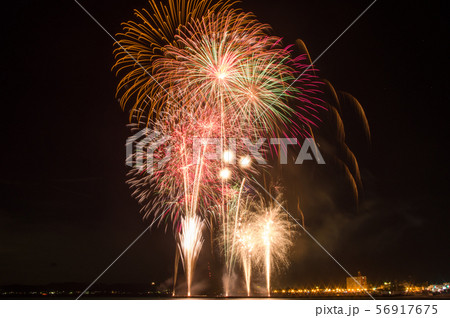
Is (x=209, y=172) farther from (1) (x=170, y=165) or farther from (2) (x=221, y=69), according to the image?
(2) (x=221, y=69)

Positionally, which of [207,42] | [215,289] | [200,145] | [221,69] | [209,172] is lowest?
[215,289]

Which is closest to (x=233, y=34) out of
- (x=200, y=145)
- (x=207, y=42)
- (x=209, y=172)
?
(x=207, y=42)

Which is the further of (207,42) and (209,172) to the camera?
(209,172)
